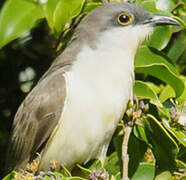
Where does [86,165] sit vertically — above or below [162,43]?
below

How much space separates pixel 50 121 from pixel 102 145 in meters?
0.42

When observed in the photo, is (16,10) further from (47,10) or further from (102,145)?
(102,145)

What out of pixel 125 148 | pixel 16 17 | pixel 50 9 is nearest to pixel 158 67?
pixel 125 148

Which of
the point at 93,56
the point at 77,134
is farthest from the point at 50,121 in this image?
the point at 93,56

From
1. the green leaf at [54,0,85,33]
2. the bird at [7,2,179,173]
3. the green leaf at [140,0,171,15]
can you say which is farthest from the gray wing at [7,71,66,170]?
the green leaf at [140,0,171,15]

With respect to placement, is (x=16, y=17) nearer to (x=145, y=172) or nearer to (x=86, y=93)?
(x=86, y=93)

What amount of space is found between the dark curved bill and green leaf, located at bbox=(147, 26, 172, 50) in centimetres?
Answer: 10

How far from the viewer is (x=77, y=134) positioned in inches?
159

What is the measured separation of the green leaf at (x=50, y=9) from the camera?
3.97 m

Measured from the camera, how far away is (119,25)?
442 cm

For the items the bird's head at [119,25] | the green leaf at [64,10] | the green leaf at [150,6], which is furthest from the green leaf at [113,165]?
the green leaf at [150,6]

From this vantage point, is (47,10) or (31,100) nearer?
(47,10)

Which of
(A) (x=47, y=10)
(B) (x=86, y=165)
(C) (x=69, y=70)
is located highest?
(A) (x=47, y=10)

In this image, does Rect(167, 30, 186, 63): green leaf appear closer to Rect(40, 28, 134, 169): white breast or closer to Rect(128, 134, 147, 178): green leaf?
Rect(40, 28, 134, 169): white breast
